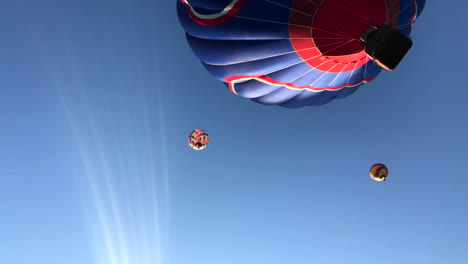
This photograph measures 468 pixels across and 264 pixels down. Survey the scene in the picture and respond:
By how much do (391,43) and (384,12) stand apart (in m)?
1.53

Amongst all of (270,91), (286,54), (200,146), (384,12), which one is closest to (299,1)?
(286,54)

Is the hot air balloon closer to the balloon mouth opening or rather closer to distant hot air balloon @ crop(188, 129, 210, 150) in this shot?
the balloon mouth opening

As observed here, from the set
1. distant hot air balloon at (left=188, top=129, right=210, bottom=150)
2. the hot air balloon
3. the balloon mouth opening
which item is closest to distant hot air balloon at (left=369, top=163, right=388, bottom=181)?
the hot air balloon

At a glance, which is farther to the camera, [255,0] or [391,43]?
[255,0]

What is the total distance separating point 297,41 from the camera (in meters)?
8.02

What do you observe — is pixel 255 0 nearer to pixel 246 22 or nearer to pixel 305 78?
pixel 246 22

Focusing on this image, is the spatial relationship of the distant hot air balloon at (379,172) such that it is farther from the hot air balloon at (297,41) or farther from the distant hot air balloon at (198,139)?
the distant hot air balloon at (198,139)

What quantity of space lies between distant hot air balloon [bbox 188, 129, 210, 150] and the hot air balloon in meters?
2.43

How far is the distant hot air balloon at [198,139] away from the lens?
11398 millimetres

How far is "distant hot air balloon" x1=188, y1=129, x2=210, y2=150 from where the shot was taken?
37.4 feet

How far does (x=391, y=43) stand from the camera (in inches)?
267

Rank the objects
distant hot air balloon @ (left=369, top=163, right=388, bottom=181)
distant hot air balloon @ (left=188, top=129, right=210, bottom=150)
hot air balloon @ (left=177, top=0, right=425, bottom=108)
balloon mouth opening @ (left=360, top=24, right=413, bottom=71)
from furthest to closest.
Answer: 1. distant hot air balloon @ (left=188, top=129, right=210, bottom=150)
2. distant hot air balloon @ (left=369, top=163, right=388, bottom=181)
3. hot air balloon @ (left=177, top=0, right=425, bottom=108)
4. balloon mouth opening @ (left=360, top=24, right=413, bottom=71)

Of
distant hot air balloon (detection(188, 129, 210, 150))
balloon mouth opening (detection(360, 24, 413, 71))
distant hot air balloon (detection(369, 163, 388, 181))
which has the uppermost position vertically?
balloon mouth opening (detection(360, 24, 413, 71))

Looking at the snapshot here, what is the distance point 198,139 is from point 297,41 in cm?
515
